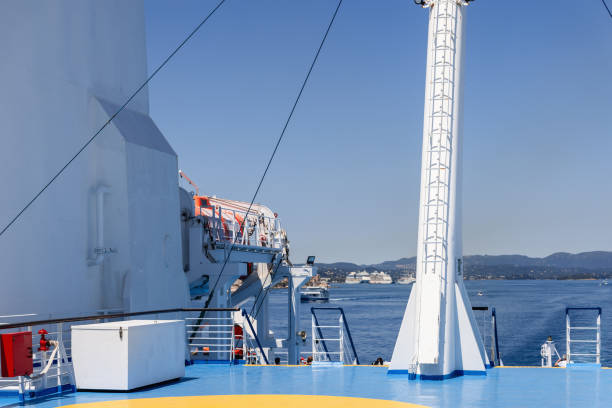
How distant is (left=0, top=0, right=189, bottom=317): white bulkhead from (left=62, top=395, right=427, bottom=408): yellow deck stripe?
128 inches

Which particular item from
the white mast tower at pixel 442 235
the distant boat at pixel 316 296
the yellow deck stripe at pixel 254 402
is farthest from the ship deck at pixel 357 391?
the distant boat at pixel 316 296

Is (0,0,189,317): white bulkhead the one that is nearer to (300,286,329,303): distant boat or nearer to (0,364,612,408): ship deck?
(0,364,612,408): ship deck

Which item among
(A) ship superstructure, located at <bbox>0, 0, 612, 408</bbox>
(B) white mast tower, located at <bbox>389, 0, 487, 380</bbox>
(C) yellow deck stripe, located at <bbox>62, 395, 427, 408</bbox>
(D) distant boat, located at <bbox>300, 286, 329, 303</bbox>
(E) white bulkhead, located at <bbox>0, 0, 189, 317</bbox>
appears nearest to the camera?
(C) yellow deck stripe, located at <bbox>62, 395, 427, 408</bbox>

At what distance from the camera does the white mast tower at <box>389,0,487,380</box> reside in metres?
11.0

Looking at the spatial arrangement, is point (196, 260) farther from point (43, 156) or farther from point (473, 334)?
point (473, 334)

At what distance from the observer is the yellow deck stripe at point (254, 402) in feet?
29.2

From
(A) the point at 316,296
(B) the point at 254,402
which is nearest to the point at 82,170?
(B) the point at 254,402

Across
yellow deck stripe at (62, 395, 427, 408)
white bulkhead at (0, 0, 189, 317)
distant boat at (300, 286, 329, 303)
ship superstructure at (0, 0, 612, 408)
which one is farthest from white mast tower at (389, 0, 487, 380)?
distant boat at (300, 286, 329, 303)

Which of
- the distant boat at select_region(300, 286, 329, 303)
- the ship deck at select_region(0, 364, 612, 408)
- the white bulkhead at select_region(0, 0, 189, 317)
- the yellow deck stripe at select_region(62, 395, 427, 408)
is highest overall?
the white bulkhead at select_region(0, 0, 189, 317)

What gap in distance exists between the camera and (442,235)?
11234 millimetres

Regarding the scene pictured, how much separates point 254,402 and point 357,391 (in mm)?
1570

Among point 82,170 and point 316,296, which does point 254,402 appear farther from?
point 316,296

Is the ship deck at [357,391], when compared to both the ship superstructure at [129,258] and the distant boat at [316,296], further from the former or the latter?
the distant boat at [316,296]

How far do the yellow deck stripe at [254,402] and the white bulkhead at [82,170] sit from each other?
326 centimetres
